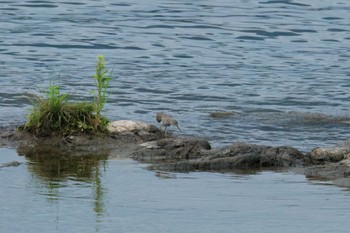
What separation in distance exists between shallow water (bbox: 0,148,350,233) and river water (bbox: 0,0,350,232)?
0.05ft

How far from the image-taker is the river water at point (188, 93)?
359 inches

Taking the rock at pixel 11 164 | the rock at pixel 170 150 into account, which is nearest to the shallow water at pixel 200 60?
the rock at pixel 170 150

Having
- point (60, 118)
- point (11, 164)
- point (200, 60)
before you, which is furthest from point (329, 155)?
point (200, 60)

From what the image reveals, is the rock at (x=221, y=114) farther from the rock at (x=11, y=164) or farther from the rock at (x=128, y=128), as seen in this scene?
the rock at (x=11, y=164)

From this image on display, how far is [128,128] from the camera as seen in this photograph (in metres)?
13.2

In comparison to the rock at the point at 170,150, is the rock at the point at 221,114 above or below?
below

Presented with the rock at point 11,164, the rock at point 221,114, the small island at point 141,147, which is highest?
the small island at point 141,147

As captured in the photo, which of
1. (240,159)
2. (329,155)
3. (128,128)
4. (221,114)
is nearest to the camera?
(240,159)

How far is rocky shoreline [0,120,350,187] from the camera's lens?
11312mm

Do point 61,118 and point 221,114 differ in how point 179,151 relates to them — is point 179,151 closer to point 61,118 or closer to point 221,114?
point 61,118

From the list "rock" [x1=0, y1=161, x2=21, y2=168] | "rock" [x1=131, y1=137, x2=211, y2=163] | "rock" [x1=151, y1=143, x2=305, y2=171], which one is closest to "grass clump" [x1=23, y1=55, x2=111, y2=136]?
"rock" [x1=131, y1=137, x2=211, y2=163]

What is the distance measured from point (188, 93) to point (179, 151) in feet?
18.5

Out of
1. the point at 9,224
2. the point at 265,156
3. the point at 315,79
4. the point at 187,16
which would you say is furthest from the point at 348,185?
the point at 187,16

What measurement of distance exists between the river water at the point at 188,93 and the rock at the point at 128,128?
975mm
